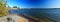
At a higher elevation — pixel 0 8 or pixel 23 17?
pixel 0 8

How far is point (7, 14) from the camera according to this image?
1.16m

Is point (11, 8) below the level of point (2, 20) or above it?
above

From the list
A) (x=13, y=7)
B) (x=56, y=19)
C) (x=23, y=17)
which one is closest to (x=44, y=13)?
(x=56, y=19)

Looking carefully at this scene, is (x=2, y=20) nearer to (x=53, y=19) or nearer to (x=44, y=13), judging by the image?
(x=44, y=13)

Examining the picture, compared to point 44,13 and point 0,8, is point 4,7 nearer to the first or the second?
point 0,8

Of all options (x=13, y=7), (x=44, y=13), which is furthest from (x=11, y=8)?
(x=44, y=13)

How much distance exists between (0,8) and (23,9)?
30 centimetres

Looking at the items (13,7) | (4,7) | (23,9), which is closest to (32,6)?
(23,9)

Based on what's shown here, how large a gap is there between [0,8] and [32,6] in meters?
0.40

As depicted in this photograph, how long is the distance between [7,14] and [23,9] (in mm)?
218

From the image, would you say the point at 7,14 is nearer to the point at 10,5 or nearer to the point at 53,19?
the point at 10,5

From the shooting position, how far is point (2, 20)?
1155mm

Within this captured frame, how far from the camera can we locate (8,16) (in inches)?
45.3

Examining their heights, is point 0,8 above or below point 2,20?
above
